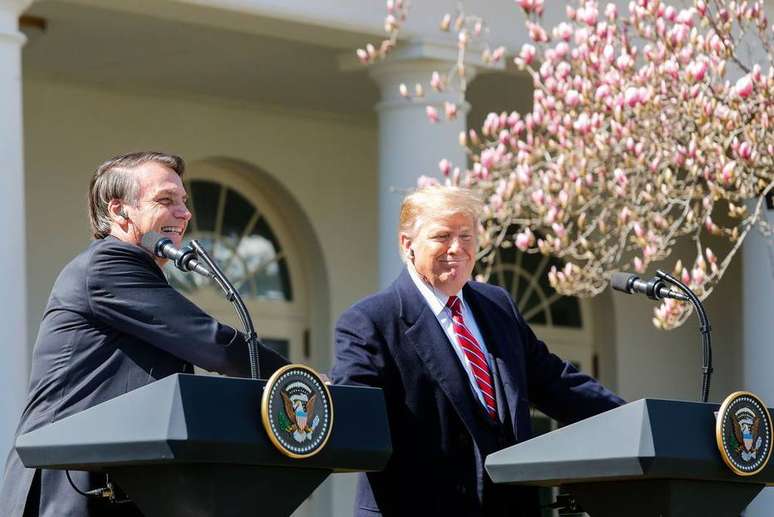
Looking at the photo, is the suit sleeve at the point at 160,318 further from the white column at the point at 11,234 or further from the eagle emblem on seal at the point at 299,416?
the white column at the point at 11,234

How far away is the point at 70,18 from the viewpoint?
8.99m

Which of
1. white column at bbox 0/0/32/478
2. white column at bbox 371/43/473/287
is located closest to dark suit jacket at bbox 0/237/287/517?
white column at bbox 0/0/32/478

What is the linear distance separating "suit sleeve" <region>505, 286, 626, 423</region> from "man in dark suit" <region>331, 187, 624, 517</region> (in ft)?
0.31

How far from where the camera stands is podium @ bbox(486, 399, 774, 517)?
12.1ft

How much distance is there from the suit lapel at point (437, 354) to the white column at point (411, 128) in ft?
14.3

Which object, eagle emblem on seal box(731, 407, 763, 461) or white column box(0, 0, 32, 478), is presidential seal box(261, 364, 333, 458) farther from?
white column box(0, 0, 32, 478)

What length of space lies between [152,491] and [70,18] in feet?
19.4

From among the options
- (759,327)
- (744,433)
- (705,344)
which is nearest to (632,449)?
(744,433)

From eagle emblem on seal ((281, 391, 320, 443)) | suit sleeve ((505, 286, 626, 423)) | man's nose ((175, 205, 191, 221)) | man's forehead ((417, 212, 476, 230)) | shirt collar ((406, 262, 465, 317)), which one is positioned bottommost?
eagle emblem on seal ((281, 391, 320, 443))

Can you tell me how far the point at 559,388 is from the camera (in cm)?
475

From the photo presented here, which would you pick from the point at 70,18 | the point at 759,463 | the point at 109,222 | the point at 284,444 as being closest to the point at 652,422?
the point at 759,463

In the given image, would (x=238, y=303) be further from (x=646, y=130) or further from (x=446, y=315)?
(x=646, y=130)

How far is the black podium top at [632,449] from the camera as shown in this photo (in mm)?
3666

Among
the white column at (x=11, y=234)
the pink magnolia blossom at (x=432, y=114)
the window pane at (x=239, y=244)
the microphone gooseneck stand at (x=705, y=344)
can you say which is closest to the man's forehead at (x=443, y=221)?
the microphone gooseneck stand at (x=705, y=344)
